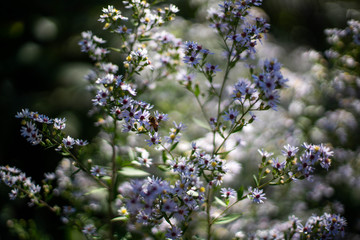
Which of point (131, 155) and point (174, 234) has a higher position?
point (131, 155)

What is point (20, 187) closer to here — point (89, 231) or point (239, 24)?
point (89, 231)

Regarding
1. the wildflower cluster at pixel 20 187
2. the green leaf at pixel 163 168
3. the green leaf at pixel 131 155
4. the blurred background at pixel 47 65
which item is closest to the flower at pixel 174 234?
the green leaf at pixel 163 168

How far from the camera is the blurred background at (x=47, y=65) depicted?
3.44 metres

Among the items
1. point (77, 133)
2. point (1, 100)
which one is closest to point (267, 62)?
point (77, 133)

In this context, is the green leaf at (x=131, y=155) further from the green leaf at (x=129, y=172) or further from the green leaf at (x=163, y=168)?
the green leaf at (x=163, y=168)

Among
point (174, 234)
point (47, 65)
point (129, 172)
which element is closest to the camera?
point (174, 234)

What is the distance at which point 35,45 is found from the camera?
15.6 ft

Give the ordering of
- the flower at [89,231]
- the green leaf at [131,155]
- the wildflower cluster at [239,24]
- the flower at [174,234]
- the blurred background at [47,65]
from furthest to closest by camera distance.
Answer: the blurred background at [47,65], the green leaf at [131,155], the flower at [89,231], the wildflower cluster at [239,24], the flower at [174,234]

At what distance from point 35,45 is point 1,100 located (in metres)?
1.24

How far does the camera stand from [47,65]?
458cm

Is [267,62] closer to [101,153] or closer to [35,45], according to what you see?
[101,153]

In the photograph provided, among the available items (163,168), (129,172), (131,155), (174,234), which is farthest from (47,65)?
(174,234)

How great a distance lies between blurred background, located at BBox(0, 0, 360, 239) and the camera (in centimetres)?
344

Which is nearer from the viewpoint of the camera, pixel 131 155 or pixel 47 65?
pixel 131 155
